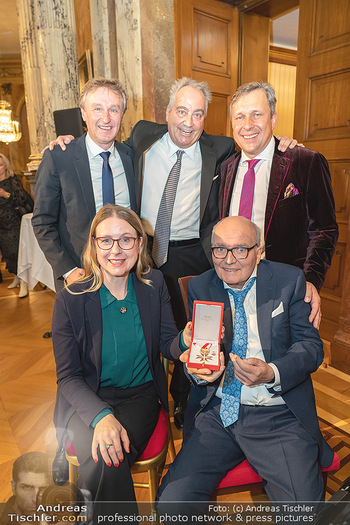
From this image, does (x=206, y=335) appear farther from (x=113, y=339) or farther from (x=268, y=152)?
(x=268, y=152)

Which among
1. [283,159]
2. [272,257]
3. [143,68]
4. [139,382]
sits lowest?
[139,382]

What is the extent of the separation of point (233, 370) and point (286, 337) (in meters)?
0.26

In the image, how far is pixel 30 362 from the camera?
361cm

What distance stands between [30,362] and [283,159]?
2.84 m

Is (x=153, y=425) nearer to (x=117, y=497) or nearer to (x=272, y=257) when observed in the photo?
(x=117, y=497)

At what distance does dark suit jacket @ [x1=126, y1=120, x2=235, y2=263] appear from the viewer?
7.87 ft

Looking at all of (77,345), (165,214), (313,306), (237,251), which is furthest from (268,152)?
(77,345)

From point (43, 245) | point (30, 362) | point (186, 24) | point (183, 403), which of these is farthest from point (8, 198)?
point (183, 403)

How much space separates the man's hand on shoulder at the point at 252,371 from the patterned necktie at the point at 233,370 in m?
0.16

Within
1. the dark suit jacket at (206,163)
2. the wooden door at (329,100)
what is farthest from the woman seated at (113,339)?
the wooden door at (329,100)

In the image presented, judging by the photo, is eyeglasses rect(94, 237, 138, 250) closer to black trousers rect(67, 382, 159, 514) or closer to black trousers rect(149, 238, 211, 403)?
black trousers rect(67, 382, 159, 514)

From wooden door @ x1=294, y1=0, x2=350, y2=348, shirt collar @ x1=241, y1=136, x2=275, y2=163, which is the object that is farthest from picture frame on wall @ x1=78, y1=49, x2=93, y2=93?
shirt collar @ x1=241, y1=136, x2=275, y2=163

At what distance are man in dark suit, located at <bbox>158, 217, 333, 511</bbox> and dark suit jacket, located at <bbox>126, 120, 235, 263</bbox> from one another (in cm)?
77

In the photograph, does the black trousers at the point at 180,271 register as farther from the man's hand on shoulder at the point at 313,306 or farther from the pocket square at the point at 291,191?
the man's hand on shoulder at the point at 313,306
